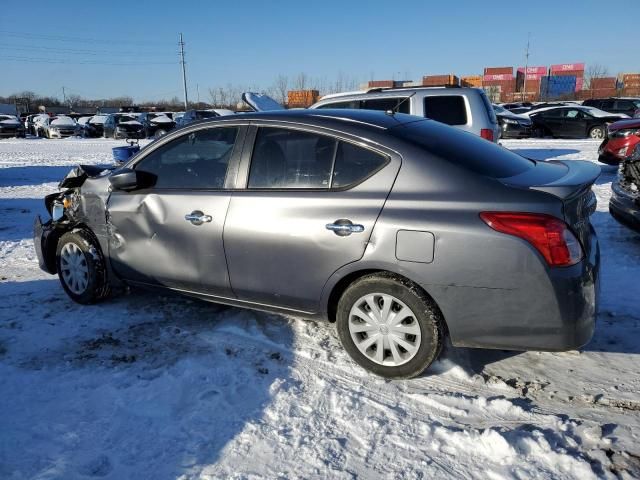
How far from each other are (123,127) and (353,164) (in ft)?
94.1

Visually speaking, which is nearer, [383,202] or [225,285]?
[383,202]

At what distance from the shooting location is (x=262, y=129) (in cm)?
365

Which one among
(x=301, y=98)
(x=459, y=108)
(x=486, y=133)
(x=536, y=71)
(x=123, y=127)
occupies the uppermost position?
(x=536, y=71)

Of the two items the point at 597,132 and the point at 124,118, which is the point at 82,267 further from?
the point at 124,118

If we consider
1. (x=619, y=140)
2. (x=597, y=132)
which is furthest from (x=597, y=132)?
(x=619, y=140)

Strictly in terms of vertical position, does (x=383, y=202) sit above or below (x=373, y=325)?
above

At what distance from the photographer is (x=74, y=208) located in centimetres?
460

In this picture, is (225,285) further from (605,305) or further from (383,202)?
(605,305)

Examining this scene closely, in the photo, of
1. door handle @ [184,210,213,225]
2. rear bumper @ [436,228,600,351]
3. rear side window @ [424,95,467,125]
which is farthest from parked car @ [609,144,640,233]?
→ door handle @ [184,210,213,225]

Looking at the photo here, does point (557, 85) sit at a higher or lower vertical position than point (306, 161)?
higher

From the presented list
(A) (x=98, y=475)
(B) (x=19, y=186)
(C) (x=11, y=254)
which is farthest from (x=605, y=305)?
(B) (x=19, y=186)

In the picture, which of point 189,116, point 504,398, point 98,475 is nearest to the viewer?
point 98,475

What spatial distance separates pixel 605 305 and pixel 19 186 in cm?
1211

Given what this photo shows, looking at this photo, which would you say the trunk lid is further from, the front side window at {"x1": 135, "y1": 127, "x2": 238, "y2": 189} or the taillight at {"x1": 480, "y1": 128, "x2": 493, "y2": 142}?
the taillight at {"x1": 480, "y1": 128, "x2": 493, "y2": 142}
